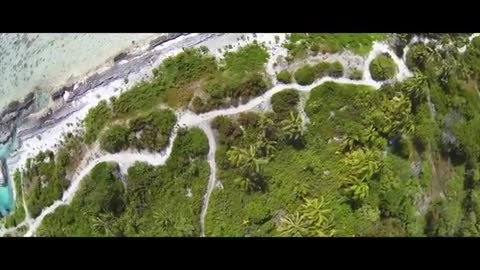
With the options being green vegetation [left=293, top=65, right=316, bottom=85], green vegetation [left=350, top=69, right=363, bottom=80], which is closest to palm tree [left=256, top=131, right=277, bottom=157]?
green vegetation [left=293, top=65, right=316, bottom=85]

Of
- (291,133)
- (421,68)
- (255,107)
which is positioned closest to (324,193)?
(291,133)

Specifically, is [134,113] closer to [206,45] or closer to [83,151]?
[83,151]

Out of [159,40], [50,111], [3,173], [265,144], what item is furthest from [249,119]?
[3,173]

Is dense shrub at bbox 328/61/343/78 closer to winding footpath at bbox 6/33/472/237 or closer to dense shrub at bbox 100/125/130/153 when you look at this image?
winding footpath at bbox 6/33/472/237

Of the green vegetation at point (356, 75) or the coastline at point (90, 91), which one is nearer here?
the green vegetation at point (356, 75)

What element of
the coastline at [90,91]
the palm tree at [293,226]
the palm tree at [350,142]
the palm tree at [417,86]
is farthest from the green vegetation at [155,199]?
the palm tree at [417,86]

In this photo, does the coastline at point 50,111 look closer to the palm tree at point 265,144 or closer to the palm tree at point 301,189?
the palm tree at point 265,144
